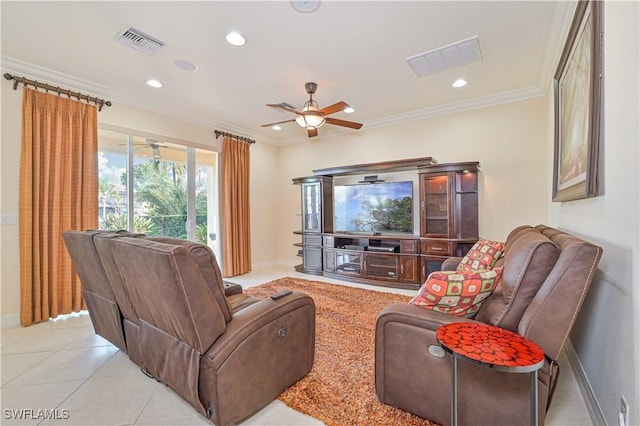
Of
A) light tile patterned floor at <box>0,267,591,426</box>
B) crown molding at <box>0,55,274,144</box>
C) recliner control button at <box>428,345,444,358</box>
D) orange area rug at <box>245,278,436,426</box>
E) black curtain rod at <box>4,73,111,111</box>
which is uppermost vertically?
crown molding at <box>0,55,274,144</box>

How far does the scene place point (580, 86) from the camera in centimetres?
191

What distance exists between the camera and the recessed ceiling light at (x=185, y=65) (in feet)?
9.73

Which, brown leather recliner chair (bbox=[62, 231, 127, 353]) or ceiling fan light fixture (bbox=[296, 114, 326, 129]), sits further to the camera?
ceiling fan light fixture (bbox=[296, 114, 326, 129])

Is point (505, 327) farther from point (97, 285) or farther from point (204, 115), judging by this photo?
point (204, 115)

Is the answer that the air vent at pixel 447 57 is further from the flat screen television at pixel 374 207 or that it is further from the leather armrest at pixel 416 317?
the leather armrest at pixel 416 317

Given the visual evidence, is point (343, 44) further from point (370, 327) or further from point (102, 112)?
point (102, 112)

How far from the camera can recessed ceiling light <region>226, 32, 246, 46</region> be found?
2505 mm

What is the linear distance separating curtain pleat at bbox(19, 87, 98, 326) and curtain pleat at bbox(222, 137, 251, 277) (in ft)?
6.51

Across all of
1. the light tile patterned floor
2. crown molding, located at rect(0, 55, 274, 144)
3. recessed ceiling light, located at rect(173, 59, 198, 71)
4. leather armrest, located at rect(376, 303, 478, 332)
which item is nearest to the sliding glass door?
crown molding, located at rect(0, 55, 274, 144)

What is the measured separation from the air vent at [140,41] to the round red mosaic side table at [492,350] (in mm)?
3269

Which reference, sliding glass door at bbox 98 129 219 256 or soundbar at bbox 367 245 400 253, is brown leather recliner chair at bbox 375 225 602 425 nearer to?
soundbar at bbox 367 245 400 253

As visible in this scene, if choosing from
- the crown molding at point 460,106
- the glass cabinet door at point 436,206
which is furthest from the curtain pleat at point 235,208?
the glass cabinet door at point 436,206

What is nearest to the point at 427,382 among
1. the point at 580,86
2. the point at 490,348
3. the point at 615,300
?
the point at 490,348

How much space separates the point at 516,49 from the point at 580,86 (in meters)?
1.21
